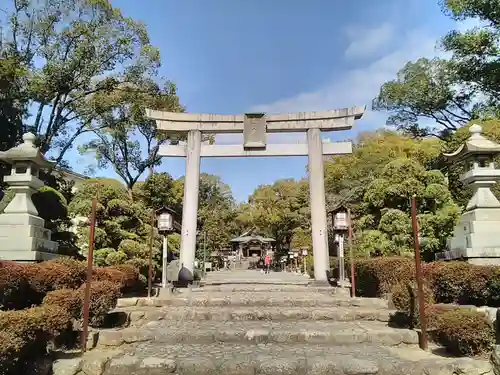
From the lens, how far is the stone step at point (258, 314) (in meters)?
7.31

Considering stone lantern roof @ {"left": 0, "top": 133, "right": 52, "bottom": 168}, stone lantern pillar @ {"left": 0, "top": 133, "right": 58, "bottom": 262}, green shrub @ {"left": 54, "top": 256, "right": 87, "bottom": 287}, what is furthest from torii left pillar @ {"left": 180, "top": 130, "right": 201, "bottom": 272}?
green shrub @ {"left": 54, "top": 256, "right": 87, "bottom": 287}

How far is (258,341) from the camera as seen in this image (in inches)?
241

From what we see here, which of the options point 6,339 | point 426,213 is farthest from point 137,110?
point 6,339

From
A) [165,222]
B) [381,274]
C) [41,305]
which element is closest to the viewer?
[41,305]

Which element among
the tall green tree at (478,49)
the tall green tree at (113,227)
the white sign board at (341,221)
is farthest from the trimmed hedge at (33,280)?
the tall green tree at (478,49)

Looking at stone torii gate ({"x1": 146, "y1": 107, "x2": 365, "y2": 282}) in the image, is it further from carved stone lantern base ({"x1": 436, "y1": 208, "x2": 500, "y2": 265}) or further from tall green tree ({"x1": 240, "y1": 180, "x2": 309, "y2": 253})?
tall green tree ({"x1": 240, "y1": 180, "x2": 309, "y2": 253})

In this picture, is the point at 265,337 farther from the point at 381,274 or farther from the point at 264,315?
the point at 381,274

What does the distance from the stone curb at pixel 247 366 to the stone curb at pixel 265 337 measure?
963mm

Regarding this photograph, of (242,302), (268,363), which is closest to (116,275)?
(242,302)

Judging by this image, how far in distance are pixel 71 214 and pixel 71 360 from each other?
381 inches

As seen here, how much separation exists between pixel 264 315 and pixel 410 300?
2599 mm

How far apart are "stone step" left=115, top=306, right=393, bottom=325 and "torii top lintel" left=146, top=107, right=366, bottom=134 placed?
707 cm

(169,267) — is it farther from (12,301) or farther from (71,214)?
(12,301)

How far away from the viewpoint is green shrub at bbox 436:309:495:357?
16.1 ft
